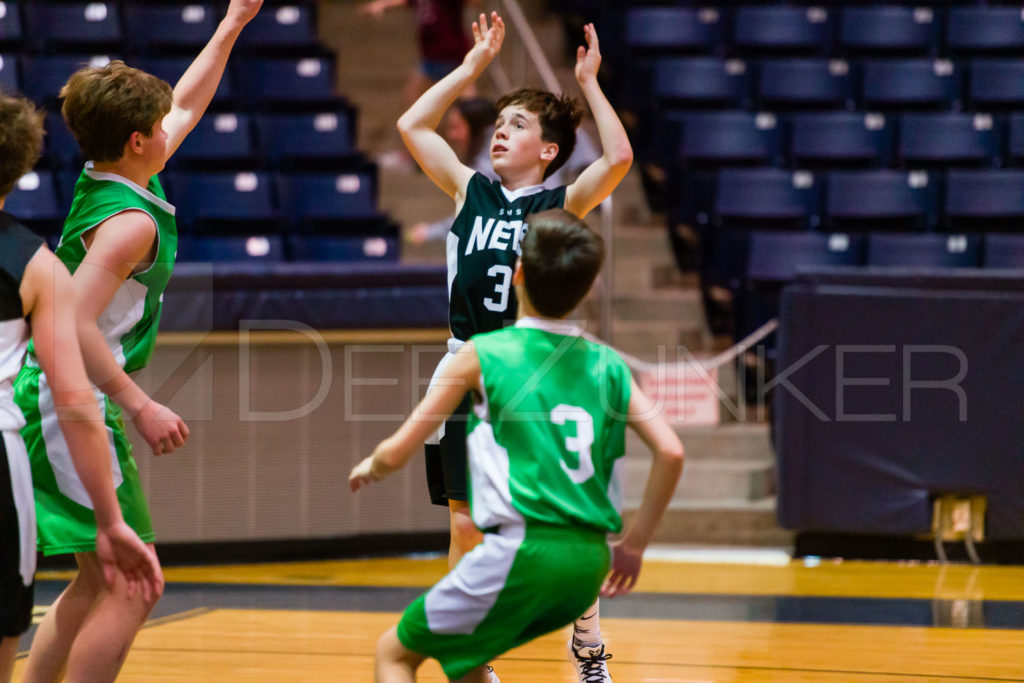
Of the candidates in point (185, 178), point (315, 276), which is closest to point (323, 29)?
point (185, 178)

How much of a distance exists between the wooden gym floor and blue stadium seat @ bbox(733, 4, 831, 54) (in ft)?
13.3

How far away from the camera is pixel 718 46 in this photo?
8.91 meters

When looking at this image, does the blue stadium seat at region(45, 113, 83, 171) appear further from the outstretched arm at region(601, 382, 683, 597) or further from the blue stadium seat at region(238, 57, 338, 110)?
the outstretched arm at region(601, 382, 683, 597)

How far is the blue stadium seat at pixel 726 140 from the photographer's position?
7.97m

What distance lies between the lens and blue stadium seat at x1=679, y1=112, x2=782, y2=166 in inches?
314

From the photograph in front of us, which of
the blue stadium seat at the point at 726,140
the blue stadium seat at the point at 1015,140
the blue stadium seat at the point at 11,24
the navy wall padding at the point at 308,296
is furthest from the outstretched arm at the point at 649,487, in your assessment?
the blue stadium seat at the point at 11,24

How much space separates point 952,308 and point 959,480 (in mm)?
812

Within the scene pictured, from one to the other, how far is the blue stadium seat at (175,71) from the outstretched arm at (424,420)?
556 centimetres

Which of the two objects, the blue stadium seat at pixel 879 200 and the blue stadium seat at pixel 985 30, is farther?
the blue stadium seat at pixel 985 30

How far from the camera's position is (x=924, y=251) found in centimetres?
727

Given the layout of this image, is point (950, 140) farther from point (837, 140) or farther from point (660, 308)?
point (660, 308)

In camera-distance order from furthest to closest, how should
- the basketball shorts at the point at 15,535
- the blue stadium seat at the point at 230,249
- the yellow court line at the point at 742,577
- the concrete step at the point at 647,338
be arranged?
the concrete step at the point at 647,338
the blue stadium seat at the point at 230,249
the yellow court line at the point at 742,577
the basketball shorts at the point at 15,535

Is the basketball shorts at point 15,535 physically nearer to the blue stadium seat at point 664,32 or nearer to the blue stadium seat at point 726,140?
the blue stadium seat at point 726,140

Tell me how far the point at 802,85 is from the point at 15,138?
674cm
